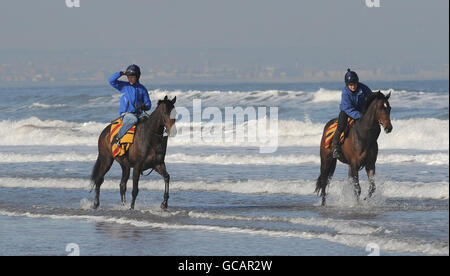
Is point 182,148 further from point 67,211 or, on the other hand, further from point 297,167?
point 67,211

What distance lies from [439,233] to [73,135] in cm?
2941

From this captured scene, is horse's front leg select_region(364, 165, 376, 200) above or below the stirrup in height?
below

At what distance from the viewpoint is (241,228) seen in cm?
1145

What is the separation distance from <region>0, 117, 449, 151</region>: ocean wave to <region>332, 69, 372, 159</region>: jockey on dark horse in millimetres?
13950

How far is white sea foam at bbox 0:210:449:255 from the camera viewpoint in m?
9.48

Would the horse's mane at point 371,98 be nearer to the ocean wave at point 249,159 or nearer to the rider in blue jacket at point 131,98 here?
the rider in blue jacket at point 131,98

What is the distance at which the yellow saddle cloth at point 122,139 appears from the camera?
1344 cm

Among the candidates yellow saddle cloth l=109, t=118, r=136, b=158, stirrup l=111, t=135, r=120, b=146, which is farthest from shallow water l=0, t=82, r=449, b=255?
stirrup l=111, t=135, r=120, b=146

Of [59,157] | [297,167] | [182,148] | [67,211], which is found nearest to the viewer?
[67,211]

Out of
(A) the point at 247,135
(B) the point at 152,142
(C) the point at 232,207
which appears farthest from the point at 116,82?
(A) the point at 247,135

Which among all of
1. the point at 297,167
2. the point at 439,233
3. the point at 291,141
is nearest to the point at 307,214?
the point at 439,233

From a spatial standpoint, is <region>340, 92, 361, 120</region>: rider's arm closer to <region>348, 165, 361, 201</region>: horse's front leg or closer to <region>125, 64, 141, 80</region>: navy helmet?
<region>348, 165, 361, 201</region>: horse's front leg

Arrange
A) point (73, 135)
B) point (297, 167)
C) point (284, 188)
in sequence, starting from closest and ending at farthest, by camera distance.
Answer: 1. point (284, 188)
2. point (297, 167)
3. point (73, 135)
